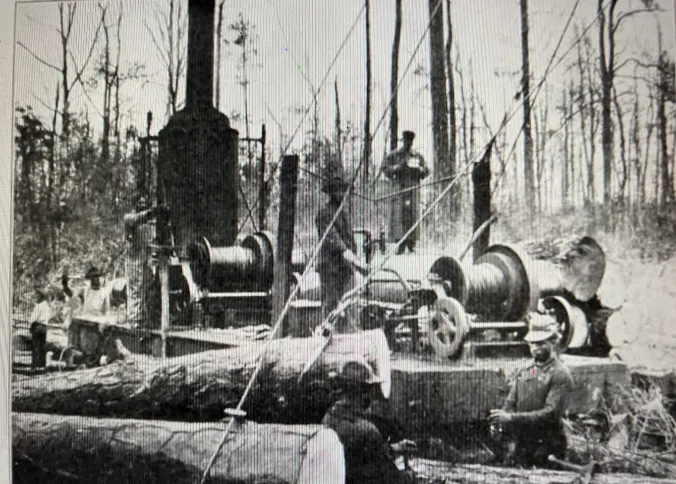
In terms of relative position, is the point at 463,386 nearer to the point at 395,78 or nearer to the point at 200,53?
the point at 395,78

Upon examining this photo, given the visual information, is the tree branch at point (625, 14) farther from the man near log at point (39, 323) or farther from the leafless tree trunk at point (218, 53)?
the man near log at point (39, 323)

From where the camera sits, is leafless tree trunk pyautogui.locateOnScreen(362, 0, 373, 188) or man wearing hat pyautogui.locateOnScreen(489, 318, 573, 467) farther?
leafless tree trunk pyautogui.locateOnScreen(362, 0, 373, 188)

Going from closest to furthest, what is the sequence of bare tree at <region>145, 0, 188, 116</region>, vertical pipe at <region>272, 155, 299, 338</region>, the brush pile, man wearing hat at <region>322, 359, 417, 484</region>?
the brush pile
man wearing hat at <region>322, 359, 417, 484</region>
vertical pipe at <region>272, 155, 299, 338</region>
bare tree at <region>145, 0, 188, 116</region>

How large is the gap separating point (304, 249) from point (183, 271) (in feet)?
1.62

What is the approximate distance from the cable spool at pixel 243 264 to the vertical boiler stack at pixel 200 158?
0.05 m

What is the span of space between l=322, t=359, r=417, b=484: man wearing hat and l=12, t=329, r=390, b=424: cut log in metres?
0.05

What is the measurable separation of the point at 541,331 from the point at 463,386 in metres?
0.33

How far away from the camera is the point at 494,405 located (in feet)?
7.82

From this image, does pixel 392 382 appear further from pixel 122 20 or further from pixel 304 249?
pixel 122 20

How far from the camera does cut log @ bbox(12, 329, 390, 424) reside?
244 cm

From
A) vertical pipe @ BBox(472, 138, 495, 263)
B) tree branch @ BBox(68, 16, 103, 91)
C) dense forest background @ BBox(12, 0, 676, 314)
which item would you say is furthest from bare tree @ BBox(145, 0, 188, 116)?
vertical pipe @ BBox(472, 138, 495, 263)

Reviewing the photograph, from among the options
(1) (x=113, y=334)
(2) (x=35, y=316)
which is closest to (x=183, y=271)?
(1) (x=113, y=334)

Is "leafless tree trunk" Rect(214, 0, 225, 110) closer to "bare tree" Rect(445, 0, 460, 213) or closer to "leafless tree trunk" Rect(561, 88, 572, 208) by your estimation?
"bare tree" Rect(445, 0, 460, 213)

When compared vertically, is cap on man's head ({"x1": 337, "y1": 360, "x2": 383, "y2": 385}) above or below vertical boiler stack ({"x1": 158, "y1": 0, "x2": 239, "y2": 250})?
below
